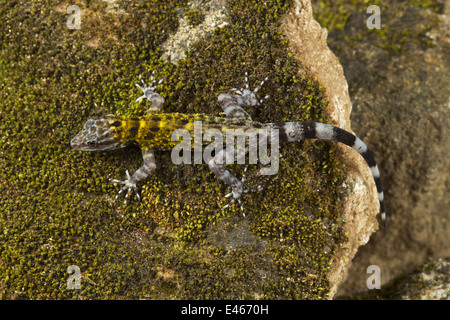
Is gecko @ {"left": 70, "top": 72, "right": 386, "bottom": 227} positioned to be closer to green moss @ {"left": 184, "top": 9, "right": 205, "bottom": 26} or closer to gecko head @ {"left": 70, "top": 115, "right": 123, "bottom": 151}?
gecko head @ {"left": 70, "top": 115, "right": 123, "bottom": 151}

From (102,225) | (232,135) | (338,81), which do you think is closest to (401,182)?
(338,81)

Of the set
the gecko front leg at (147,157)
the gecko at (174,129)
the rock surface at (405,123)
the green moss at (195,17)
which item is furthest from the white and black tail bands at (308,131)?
the rock surface at (405,123)

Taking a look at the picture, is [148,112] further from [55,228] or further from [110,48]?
[55,228]

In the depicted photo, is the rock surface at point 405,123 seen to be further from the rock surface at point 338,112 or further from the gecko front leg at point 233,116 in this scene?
the gecko front leg at point 233,116

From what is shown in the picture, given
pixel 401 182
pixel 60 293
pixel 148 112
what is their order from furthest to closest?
pixel 401 182, pixel 148 112, pixel 60 293

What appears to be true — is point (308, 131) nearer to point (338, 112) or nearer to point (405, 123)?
point (338, 112)
